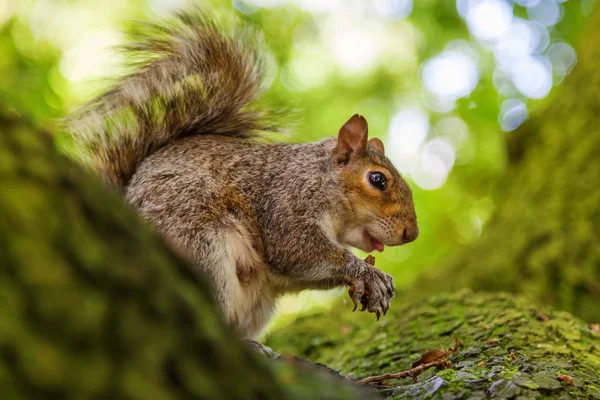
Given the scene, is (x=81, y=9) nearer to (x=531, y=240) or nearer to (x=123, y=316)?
(x=531, y=240)

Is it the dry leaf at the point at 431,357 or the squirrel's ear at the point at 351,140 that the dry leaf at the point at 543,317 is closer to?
the dry leaf at the point at 431,357

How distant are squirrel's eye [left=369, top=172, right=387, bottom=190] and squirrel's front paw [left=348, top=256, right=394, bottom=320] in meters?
0.37

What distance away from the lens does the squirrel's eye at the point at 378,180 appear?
8.04 ft

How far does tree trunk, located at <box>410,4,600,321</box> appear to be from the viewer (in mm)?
3158

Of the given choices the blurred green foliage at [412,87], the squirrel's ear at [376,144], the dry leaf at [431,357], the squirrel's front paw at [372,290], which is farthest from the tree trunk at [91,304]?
the blurred green foliage at [412,87]

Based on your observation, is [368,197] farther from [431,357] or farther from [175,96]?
[175,96]

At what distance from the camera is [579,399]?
58.7 inches

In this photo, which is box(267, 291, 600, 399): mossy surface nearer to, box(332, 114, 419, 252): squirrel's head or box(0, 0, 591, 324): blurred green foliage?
box(332, 114, 419, 252): squirrel's head

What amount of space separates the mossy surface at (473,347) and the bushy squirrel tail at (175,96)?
42.2 inches

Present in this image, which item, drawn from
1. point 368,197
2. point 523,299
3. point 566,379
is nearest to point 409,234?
point 368,197

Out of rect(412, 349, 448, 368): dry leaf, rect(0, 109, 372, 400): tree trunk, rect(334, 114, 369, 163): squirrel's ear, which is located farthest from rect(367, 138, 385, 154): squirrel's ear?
rect(0, 109, 372, 400): tree trunk

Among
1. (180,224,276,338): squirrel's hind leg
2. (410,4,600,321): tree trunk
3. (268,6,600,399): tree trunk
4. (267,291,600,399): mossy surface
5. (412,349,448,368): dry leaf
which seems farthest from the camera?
(410,4,600,321): tree trunk

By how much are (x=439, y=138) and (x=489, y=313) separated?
186 inches

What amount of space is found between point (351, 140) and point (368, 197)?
10.4 inches
